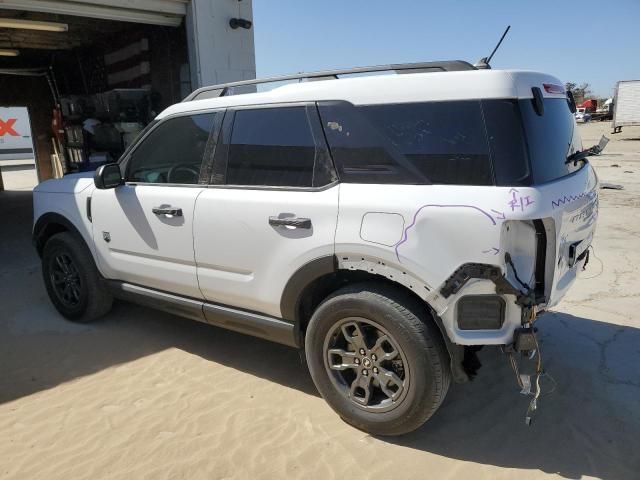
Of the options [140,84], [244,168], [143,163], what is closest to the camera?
[244,168]

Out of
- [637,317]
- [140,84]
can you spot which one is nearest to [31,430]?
[637,317]

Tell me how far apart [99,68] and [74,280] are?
24.3ft

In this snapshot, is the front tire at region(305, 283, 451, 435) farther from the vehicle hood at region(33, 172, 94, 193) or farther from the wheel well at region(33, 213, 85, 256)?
the wheel well at region(33, 213, 85, 256)

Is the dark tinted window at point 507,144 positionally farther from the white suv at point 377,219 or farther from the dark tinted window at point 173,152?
the dark tinted window at point 173,152

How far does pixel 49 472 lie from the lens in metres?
2.60

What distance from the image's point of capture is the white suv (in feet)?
7.66

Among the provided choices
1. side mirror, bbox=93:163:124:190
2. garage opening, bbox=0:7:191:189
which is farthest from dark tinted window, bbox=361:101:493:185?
garage opening, bbox=0:7:191:189

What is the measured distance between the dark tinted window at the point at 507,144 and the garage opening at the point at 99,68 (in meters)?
6.20

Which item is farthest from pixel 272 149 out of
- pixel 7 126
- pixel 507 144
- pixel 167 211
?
pixel 7 126

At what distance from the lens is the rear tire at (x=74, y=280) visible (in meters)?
4.22

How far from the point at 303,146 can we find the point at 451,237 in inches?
41.9

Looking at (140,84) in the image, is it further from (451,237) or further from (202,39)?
(451,237)

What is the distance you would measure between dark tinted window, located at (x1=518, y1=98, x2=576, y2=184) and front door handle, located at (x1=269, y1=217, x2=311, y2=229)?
1191 mm

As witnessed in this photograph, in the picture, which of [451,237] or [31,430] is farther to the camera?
[31,430]
